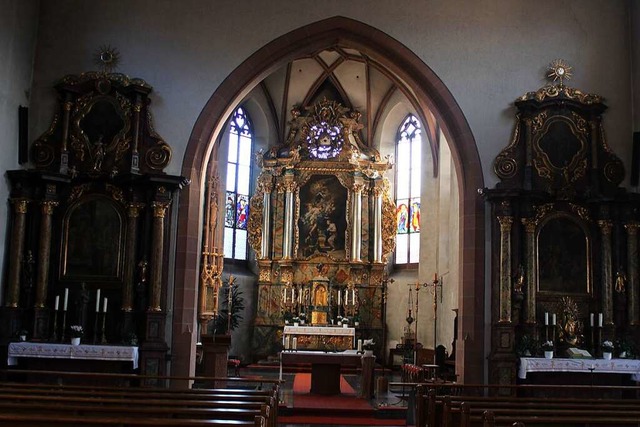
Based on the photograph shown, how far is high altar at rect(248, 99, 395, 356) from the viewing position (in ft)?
92.0

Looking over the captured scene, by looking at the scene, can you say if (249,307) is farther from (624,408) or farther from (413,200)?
(624,408)

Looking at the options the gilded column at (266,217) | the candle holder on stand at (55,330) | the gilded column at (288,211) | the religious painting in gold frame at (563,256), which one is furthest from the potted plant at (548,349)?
the gilded column at (266,217)

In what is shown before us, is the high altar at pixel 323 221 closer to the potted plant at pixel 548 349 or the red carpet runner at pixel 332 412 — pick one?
the red carpet runner at pixel 332 412

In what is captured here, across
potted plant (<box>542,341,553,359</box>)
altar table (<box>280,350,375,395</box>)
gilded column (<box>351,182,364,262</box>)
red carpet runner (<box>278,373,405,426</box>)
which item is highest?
gilded column (<box>351,182,364,262</box>)

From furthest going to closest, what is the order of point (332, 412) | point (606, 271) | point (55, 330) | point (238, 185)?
point (238, 185) → point (606, 271) → point (55, 330) → point (332, 412)

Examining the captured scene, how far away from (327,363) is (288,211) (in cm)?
1176

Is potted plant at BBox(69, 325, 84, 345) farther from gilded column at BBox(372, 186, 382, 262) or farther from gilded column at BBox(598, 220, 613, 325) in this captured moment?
gilded column at BBox(372, 186, 382, 262)

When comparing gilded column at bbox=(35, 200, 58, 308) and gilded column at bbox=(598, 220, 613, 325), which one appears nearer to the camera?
gilded column at bbox=(35, 200, 58, 308)

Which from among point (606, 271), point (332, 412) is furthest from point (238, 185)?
point (606, 271)

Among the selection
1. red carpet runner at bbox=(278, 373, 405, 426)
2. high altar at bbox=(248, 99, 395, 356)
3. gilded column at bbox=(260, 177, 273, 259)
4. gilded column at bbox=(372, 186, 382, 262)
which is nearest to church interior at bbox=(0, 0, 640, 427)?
red carpet runner at bbox=(278, 373, 405, 426)

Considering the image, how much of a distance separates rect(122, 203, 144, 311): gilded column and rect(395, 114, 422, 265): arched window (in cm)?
1448

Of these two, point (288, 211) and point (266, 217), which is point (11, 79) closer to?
point (266, 217)

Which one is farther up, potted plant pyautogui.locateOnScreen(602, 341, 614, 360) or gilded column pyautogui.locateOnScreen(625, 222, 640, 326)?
gilded column pyautogui.locateOnScreen(625, 222, 640, 326)

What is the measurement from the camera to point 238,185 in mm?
29656
